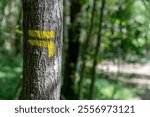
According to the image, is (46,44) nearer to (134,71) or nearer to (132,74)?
(132,74)

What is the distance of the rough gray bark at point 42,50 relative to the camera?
2.62m

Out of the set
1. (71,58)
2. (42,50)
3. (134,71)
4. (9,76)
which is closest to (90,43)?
(71,58)

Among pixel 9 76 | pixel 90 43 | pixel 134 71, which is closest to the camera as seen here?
pixel 90 43

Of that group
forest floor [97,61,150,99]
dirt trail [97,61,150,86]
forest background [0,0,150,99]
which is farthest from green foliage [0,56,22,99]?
dirt trail [97,61,150,86]

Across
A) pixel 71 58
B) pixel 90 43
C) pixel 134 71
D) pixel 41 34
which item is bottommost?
pixel 134 71

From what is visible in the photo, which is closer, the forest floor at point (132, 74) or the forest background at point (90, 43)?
the forest background at point (90, 43)

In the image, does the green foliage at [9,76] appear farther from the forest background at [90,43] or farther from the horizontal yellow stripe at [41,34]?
the horizontal yellow stripe at [41,34]

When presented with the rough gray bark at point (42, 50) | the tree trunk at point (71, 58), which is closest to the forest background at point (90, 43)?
the tree trunk at point (71, 58)

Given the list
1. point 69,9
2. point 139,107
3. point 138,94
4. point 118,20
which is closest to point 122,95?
point 138,94

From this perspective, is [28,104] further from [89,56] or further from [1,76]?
[1,76]

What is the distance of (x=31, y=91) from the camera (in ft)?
9.09

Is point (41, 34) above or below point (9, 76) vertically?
above

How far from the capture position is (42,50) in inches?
105

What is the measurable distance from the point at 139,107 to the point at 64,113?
59 centimetres
